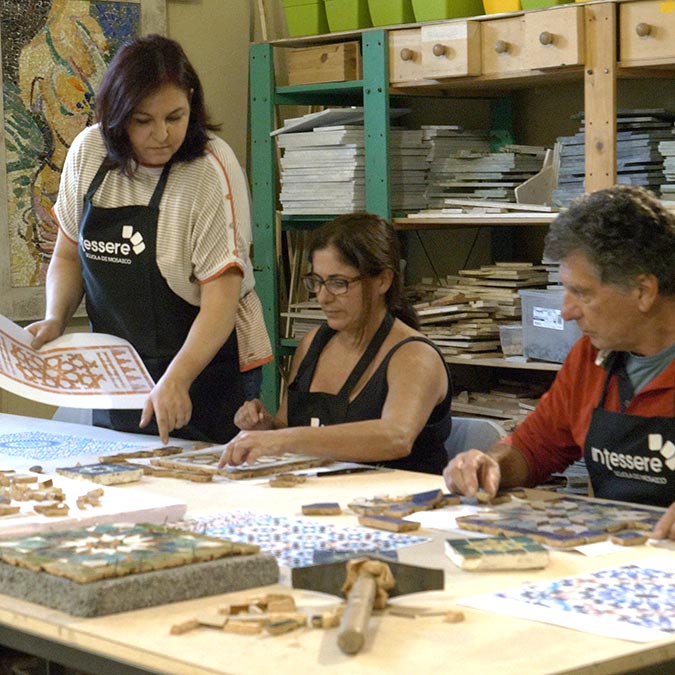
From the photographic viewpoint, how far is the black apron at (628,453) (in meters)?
2.36

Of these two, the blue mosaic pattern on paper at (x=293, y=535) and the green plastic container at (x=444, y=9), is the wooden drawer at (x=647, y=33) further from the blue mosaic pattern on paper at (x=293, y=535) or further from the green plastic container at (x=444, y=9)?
the blue mosaic pattern on paper at (x=293, y=535)

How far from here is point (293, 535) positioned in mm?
2088

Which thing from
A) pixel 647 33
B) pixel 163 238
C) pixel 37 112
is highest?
pixel 647 33

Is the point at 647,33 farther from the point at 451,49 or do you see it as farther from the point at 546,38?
the point at 451,49

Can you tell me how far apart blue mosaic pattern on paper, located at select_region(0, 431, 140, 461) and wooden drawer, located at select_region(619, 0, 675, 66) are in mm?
1972

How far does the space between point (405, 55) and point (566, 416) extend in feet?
7.36

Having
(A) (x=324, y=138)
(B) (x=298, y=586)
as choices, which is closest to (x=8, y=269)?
(A) (x=324, y=138)

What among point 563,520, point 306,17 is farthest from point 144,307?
point 306,17

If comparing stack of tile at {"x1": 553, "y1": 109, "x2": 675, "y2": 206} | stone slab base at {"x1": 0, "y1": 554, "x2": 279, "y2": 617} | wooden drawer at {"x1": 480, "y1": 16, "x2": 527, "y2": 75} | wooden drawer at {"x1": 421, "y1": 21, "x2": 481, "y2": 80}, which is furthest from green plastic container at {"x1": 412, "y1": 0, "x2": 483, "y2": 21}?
stone slab base at {"x1": 0, "y1": 554, "x2": 279, "y2": 617}

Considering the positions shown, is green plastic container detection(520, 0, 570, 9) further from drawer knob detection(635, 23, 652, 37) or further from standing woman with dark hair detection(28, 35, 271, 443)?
standing woman with dark hair detection(28, 35, 271, 443)

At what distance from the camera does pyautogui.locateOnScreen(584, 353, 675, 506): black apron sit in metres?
2.36

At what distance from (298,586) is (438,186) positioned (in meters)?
3.15

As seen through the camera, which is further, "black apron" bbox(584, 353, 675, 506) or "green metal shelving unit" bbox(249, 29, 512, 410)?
"green metal shelving unit" bbox(249, 29, 512, 410)

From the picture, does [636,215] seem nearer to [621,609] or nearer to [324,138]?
[621,609]
